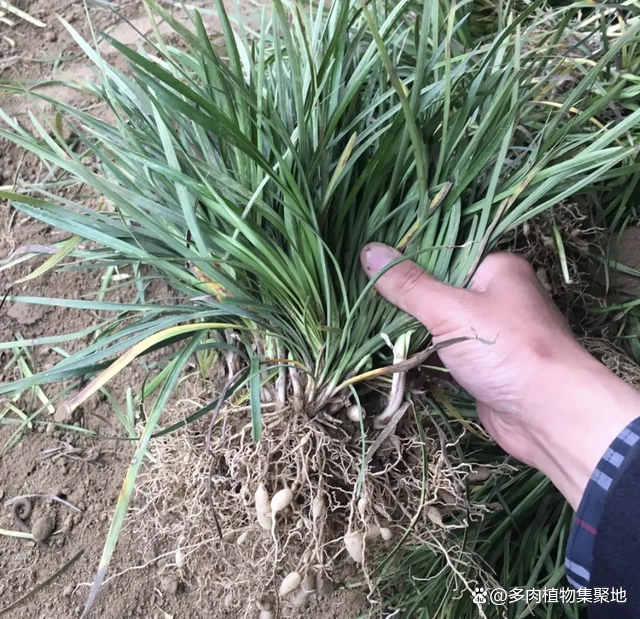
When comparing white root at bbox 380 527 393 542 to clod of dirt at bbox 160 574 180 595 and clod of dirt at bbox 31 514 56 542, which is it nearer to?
clod of dirt at bbox 160 574 180 595

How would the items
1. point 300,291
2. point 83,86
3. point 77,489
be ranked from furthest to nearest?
point 77,489
point 83,86
point 300,291

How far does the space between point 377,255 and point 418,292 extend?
7cm

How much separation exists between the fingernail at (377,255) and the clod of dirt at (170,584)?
2.10 ft

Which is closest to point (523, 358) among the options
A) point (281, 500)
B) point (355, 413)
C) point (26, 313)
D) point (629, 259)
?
point (355, 413)

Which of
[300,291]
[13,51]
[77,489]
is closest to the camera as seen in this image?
[300,291]

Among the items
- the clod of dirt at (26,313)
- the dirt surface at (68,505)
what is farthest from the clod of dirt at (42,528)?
the clod of dirt at (26,313)

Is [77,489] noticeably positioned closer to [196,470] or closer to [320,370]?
[196,470]

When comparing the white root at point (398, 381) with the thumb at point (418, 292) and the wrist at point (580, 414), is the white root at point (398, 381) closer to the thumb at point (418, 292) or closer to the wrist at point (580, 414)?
the thumb at point (418, 292)

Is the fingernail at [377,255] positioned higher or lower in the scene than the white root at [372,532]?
higher

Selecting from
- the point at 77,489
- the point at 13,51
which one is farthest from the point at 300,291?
the point at 13,51

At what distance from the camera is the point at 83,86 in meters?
0.81

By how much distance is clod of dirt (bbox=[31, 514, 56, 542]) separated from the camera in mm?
895

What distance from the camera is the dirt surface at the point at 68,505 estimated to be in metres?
0.88

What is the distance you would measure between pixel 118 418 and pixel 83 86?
1.85ft
